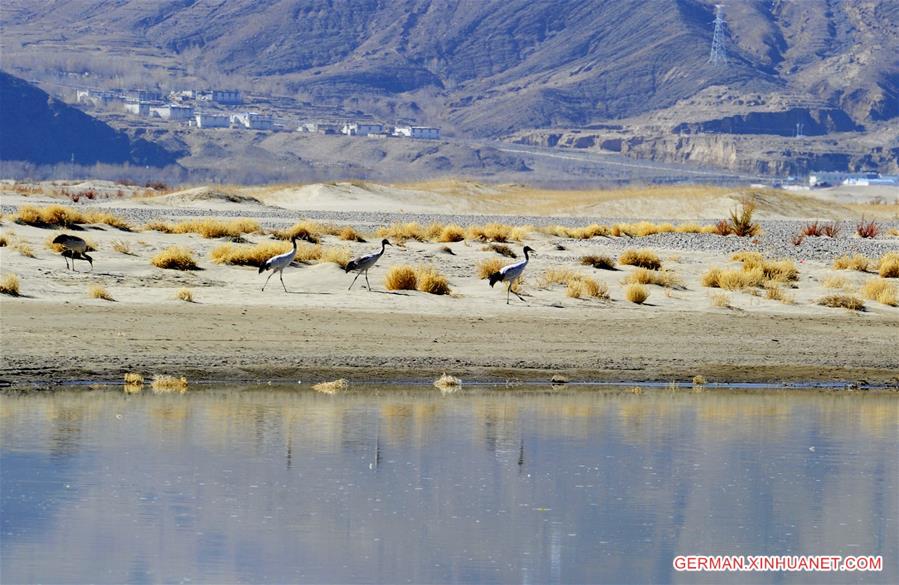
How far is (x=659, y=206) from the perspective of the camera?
74.1 metres

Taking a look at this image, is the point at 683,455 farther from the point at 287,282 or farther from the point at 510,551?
the point at 287,282

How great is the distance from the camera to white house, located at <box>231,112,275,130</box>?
615 feet

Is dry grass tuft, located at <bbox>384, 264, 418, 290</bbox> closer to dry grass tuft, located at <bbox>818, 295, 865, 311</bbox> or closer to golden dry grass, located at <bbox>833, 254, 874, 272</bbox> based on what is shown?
dry grass tuft, located at <bbox>818, 295, 865, 311</bbox>

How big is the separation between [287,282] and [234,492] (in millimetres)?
12052

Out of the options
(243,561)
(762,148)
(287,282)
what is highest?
(762,148)

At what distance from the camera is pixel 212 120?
18638 centimetres

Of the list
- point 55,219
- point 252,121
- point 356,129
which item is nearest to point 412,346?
point 55,219

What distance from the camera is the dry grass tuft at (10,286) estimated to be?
22578 millimetres

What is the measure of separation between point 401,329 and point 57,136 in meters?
143

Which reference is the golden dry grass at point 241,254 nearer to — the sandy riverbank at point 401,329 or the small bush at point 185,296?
the sandy riverbank at point 401,329

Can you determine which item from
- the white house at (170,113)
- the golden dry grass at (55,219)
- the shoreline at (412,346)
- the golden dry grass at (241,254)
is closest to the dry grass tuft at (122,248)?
the golden dry grass at (241,254)

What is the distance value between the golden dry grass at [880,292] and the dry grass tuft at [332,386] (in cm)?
1068

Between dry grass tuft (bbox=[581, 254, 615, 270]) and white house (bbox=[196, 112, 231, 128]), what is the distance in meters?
155

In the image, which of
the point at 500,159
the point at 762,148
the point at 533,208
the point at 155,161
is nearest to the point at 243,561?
the point at 533,208
